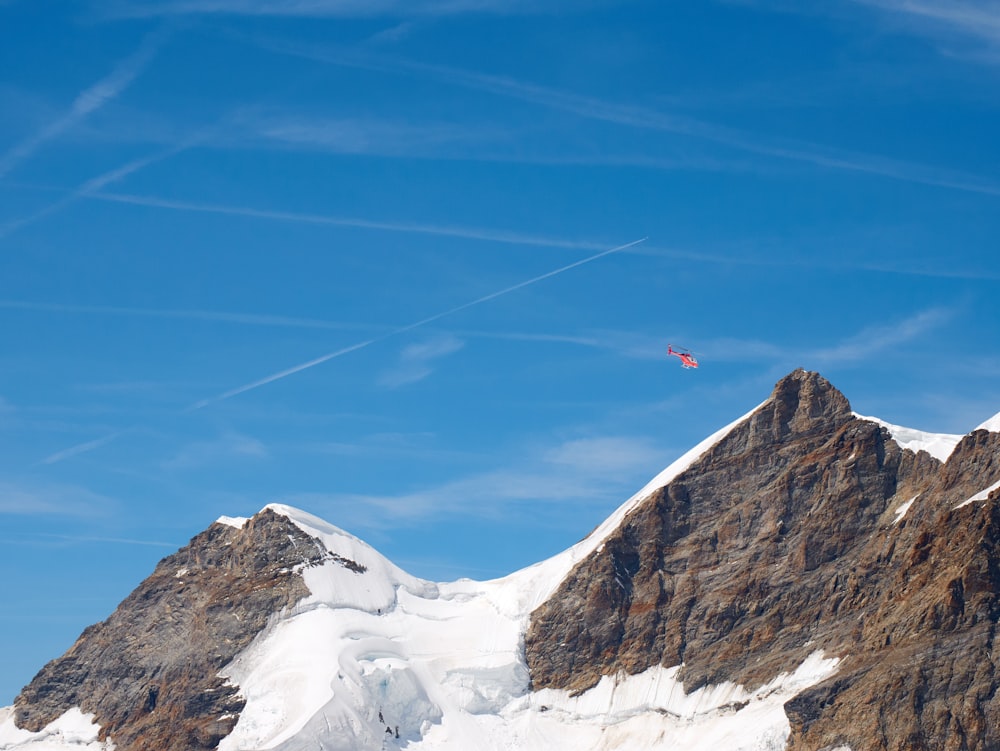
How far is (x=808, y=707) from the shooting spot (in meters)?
199

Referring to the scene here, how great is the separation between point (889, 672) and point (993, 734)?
12.2 m

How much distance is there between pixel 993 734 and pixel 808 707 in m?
18.6

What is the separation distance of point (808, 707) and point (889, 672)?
28.5 feet

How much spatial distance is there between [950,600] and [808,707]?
17501 millimetres

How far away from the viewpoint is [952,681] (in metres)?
194

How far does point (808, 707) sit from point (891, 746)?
10.4 meters

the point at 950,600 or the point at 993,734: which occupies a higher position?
the point at 950,600

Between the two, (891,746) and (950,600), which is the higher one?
(950,600)

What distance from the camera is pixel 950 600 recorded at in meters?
199

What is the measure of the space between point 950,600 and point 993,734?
15160 millimetres

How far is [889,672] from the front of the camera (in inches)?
7761
